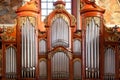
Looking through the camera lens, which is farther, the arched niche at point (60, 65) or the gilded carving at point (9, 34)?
the gilded carving at point (9, 34)

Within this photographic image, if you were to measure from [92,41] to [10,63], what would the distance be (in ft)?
9.55

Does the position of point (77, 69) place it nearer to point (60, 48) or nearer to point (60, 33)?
point (60, 48)

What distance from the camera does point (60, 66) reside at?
15.8 meters

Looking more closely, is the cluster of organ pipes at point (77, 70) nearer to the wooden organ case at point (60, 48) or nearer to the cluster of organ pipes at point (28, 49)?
the wooden organ case at point (60, 48)

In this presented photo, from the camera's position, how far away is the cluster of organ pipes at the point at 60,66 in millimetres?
15750

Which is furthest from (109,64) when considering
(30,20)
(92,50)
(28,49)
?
(30,20)

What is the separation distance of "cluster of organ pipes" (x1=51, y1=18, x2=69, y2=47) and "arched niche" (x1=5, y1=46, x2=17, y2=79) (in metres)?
1.42

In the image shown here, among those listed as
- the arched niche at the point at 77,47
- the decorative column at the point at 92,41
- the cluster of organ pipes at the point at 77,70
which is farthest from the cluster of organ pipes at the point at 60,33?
the cluster of organ pipes at the point at 77,70

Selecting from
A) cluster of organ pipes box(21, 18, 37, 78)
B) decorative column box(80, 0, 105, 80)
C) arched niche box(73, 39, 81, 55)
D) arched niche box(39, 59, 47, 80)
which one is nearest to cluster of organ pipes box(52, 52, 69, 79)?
arched niche box(39, 59, 47, 80)

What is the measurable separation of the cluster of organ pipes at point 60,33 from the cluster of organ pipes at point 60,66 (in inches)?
14.6

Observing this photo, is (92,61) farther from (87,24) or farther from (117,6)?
(117,6)

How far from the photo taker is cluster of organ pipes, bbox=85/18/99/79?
51.6ft

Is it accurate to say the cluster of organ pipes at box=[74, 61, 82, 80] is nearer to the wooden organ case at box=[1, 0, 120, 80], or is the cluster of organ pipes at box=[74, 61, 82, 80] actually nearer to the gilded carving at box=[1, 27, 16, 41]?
the wooden organ case at box=[1, 0, 120, 80]

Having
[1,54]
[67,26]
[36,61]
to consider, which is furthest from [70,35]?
[1,54]
